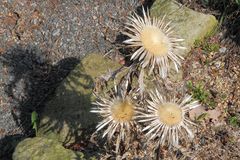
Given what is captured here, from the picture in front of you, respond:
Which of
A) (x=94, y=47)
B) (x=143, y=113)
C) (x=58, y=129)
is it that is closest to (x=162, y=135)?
(x=143, y=113)

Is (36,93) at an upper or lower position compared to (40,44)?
lower

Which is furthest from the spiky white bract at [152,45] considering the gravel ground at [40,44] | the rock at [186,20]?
the rock at [186,20]

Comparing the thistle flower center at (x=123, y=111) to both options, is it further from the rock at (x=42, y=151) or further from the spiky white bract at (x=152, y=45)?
the rock at (x=42, y=151)

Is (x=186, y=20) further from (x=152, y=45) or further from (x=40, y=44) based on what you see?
(x=152, y=45)

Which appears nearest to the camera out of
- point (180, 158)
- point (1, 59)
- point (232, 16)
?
point (180, 158)

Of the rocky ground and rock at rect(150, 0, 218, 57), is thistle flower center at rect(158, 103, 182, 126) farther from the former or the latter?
rock at rect(150, 0, 218, 57)

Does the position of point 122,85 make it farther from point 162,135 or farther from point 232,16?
point 232,16

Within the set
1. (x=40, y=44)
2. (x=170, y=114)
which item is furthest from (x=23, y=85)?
(x=170, y=114)
